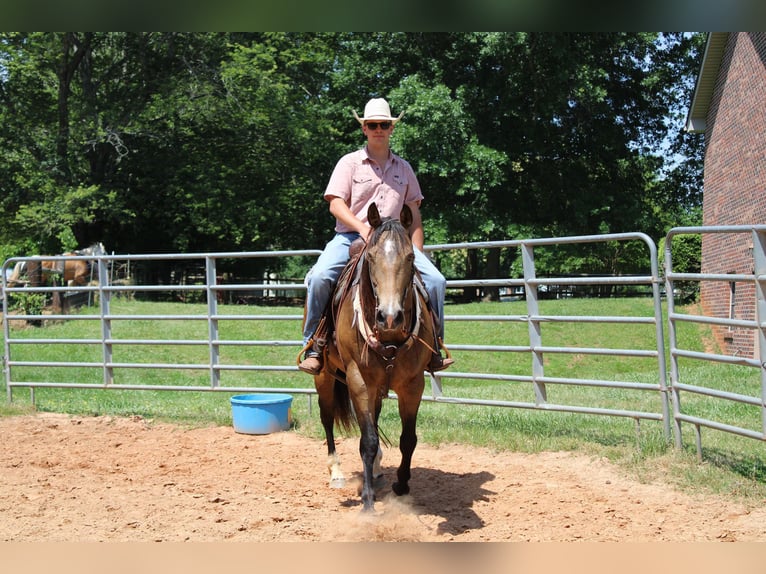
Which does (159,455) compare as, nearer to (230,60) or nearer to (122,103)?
(122,103)

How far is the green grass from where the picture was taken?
6.15 meters

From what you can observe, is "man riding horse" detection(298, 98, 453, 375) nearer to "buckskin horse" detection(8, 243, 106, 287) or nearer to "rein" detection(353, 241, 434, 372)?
"rein" detection(353, 241, 434, 372)

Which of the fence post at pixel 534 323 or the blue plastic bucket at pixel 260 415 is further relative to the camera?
the blue plastic bucket at pixel 260 415

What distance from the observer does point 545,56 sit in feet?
76.9

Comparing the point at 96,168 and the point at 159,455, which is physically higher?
the point at 96,168

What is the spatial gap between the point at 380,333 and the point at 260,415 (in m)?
3.74

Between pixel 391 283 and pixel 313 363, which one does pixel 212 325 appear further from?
pixel 391 283

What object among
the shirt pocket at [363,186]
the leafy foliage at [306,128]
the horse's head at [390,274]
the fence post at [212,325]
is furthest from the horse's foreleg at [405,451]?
the leafy foliage at [306,128]

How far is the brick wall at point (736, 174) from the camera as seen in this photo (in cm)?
1495

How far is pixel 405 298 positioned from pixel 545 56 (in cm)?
2082

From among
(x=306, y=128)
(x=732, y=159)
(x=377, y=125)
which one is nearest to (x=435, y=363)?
(x=377, y=125)

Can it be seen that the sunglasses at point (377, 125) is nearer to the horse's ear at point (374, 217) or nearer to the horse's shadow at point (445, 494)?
the horse's ear at point (374, 217)
